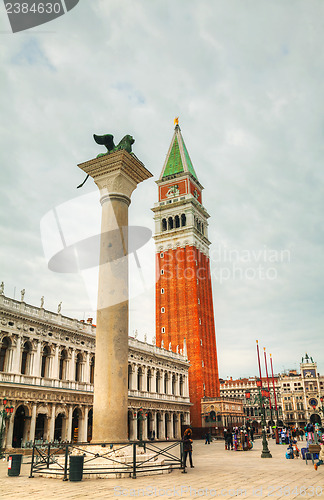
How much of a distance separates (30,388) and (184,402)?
3356 centimetres

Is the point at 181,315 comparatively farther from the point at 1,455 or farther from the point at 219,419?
the point at 1,455

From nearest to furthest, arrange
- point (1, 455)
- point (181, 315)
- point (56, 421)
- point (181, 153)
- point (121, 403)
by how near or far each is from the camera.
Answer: point (121, 403) < point (1, 455) < point (56, 421) < point (181, 315) < point (181, 153)

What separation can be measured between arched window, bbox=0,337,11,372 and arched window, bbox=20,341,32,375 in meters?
1.71

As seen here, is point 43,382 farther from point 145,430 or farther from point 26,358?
point 145,430

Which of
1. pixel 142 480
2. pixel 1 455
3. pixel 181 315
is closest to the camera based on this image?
pixel 142 480

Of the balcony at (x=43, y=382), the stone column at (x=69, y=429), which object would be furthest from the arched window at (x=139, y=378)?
the stone column at (x=69, y=429)

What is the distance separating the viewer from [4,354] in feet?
107

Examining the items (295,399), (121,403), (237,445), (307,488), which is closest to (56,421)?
(237,445)

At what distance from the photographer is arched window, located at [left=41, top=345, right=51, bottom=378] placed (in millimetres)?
36125

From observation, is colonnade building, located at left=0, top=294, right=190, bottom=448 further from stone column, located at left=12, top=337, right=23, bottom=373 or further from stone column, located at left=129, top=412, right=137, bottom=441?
stone column, located at left=129, top=412, right=137, bottom=441

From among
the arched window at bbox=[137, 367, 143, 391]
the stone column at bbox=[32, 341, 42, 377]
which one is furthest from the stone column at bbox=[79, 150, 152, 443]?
the arched window at bbox=[137, 367, 143, 391]

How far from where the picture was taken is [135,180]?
16891 mm

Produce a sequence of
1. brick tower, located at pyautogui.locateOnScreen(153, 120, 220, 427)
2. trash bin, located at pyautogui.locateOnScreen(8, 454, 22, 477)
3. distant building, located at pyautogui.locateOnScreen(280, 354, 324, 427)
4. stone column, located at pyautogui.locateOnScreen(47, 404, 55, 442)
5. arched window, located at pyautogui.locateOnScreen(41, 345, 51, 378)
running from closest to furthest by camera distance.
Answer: trash bin, located at pyautogui.locateOnScreen(8, 454, 22, 477), stone column, located at pyautogui.locateOnScreen(47, 404, 55, 442), arched window, located at pyautogui.locateOnScreen(41, 345, 51, 378), brick tower, located at pyautogui.locateOnScreen(153, 120, 220, 427), distant building, located at pyautogui.locateOnScreen(280, 354, 324, 427)

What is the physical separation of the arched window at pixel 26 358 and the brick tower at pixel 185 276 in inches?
1390
